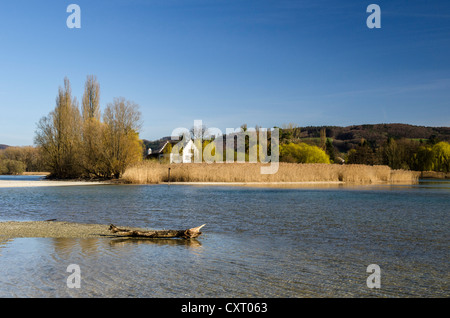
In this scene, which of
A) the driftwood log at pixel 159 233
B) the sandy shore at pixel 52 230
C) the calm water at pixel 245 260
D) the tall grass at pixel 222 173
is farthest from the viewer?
the tall grass at pixel 222 173

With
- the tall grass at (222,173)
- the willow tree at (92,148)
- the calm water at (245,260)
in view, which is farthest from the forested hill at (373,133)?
the calm water at (245,260)

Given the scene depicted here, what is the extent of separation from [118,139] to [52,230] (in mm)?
28176

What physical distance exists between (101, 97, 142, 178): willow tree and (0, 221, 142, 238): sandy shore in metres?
26.7

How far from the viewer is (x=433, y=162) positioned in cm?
6644

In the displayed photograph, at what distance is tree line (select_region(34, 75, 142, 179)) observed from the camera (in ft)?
119

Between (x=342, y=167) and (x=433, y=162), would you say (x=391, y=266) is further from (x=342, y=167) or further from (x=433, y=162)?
(x=433, y=162)

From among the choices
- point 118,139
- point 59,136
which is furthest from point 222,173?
point 59,136

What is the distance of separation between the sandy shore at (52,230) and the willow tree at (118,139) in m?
26.7

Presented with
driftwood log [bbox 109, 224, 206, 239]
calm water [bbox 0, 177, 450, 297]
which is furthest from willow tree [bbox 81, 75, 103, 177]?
driftwood log [bbox 109, 224, 206, 239]

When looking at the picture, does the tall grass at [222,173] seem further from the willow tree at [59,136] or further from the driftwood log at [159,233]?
the driftwood log at [159,233]

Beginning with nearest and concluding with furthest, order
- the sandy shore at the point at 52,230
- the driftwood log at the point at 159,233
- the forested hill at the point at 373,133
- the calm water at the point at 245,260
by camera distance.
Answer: the calm water at the point at 245,260
the driftwood log at the point at 159,233
the sandy shore at the point at 52,230
the forested hill at the point at 373,133

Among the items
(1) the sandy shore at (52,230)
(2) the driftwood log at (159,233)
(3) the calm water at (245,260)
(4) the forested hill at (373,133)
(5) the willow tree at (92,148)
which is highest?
(4) the forested hill at (373,133)

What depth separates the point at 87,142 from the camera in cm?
3756

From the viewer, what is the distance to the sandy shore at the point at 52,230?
8414 mm
